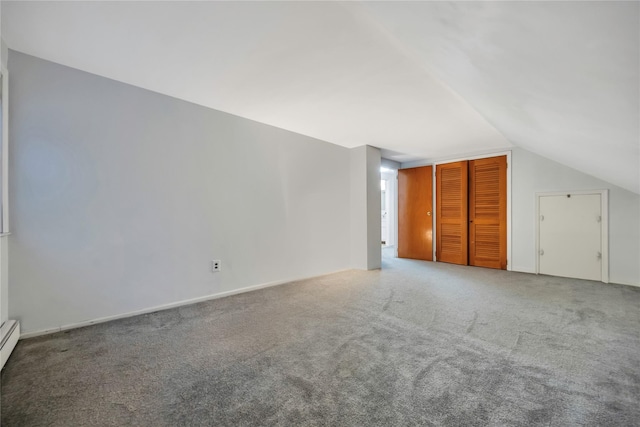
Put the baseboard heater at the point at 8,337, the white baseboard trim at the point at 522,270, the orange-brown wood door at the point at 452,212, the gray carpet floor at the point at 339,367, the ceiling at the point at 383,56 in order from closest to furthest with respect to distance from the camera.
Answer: the ceiling at the point at 383,56 < the gray carpet floor at the point at 339,367 < the baseboard heater at the point at 8,337 < the white baseboard trim at the point at 522,270 < the orange-brown wood door at the point at 452,212

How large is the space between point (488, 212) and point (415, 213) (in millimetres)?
1363

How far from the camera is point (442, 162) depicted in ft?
16.9

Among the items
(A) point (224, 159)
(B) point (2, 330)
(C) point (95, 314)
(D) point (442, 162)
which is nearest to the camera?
(B) point (2, 330)

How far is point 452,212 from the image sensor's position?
5023 mm

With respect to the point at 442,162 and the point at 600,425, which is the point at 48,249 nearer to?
the point at 600,425

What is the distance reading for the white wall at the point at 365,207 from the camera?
4.39m

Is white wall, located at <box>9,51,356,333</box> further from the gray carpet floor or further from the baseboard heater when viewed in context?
the gray carpet floor

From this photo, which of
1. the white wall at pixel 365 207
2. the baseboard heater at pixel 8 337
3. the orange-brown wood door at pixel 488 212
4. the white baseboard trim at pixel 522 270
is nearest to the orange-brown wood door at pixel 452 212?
the orange-brown wood door at pixel 488 212

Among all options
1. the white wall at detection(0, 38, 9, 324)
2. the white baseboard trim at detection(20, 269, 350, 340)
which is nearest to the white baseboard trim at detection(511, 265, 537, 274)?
the white baseboard trim at detection(20, 269, 350, 340)

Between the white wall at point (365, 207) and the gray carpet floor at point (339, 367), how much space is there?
1.77m

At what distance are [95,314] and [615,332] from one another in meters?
4.36

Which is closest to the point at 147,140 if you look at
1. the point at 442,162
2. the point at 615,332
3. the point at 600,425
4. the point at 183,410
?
the point at 183,410

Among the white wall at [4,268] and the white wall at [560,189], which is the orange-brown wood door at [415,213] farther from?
the white wall at [4,268]

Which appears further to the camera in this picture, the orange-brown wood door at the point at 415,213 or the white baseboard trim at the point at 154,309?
the orange-brown wood door at the point at 415,213
